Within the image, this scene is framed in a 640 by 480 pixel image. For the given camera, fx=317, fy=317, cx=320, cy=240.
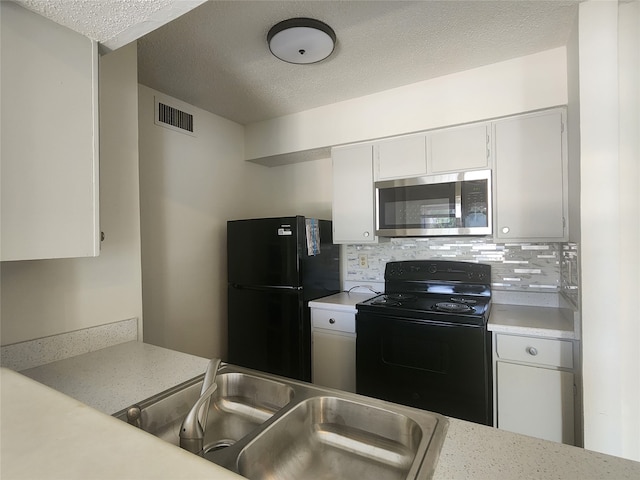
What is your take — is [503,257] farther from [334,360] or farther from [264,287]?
[264,287]

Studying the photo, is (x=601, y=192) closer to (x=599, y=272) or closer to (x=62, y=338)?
(x=599, y=272)

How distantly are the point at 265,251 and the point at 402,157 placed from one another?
1.26 metres

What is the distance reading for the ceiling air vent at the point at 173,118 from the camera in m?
2.32

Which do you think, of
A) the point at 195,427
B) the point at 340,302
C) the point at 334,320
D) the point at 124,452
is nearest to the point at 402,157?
the point at 340,302

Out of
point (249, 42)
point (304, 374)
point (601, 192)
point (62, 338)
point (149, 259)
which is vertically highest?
point (249, 42)

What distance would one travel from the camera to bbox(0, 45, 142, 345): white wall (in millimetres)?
1284

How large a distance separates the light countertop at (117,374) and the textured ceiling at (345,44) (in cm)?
114

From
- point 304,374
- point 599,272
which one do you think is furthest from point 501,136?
point 304,374

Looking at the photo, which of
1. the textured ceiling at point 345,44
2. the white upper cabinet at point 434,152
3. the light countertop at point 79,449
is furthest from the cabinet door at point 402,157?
the light countertop at point 79,449

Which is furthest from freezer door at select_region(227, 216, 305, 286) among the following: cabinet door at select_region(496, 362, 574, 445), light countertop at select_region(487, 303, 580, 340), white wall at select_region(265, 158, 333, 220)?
cabinet door at select_region(496, 362, 574, 445)

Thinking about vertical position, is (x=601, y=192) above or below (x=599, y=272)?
above

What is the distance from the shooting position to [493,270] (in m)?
2.35

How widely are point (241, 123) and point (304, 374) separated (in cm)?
229

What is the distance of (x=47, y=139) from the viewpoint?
0.92m
